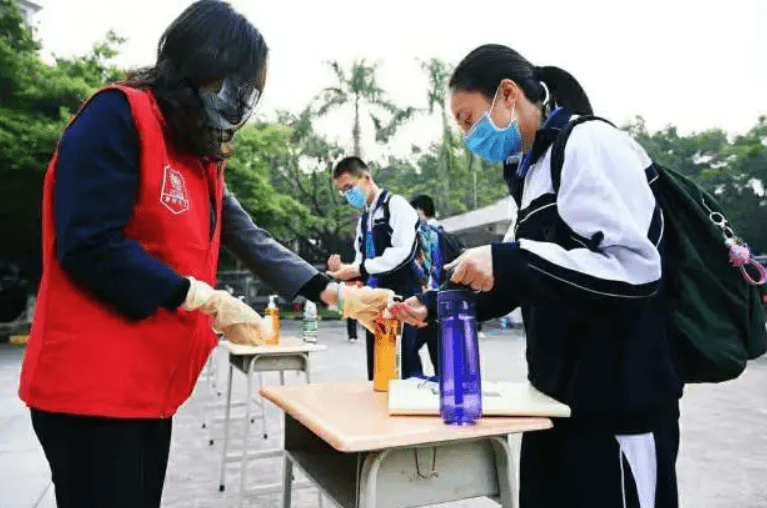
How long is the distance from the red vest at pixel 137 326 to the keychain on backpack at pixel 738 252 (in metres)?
1.17


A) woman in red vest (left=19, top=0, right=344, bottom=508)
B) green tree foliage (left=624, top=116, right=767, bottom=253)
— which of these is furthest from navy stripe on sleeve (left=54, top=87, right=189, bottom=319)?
green tree foliage (left=624, top=116, right=767, bottom=253)

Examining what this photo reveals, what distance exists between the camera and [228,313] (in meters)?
1.43

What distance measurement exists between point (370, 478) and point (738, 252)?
3.12ft

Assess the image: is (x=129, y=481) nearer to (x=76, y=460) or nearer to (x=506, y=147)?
(x=76, y=460)

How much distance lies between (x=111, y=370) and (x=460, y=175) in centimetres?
2145

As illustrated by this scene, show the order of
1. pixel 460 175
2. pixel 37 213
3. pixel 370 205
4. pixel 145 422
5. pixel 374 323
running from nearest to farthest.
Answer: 1. pixel 145 422
2. pixel 374 323
3. pixel 370 205
4. pixel 37 213
5. pixel 460 175

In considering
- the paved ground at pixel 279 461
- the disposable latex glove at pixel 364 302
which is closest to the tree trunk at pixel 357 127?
the paved ground at pixel 279 461

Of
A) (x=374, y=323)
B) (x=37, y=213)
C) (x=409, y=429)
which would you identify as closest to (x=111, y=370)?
(x=409, y=429)

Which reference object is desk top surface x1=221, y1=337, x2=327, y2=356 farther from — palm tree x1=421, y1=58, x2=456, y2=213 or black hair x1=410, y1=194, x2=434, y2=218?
palm tree x1=421, y1=58, x2=456, y2=213

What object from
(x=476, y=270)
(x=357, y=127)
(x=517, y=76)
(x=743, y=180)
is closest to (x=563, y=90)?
(x=517, y=76)

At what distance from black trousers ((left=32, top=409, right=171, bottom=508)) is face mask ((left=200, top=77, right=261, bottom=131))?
66cm

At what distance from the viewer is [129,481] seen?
4.02ft

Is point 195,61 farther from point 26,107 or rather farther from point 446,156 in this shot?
point 446,156

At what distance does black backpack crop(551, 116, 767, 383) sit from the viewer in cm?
136
